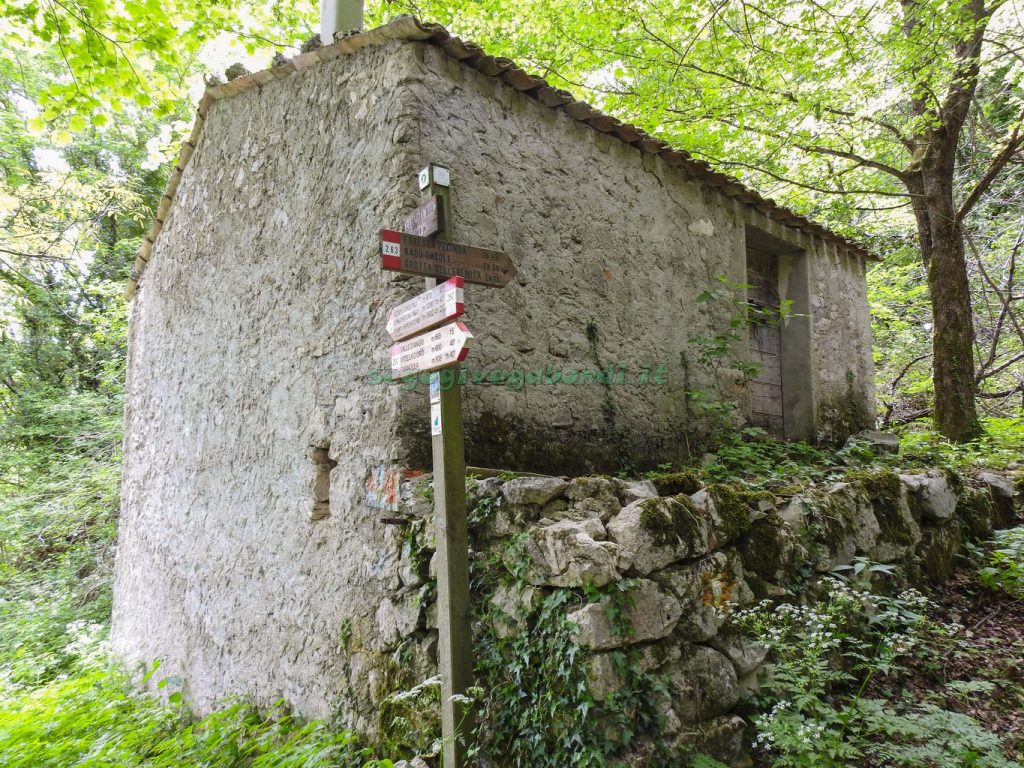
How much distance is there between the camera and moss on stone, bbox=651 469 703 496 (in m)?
3.07

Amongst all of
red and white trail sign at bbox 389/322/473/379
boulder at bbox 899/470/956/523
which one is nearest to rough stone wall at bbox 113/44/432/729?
red and white trail sign at bbox 389/322/473/379

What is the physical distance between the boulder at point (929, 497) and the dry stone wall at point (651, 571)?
1.99ft

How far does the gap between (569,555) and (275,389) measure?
2.53m

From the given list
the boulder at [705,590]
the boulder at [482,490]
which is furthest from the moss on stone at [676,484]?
the boulder at [482,490]

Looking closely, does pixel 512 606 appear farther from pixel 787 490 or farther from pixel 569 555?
pixel 787 490

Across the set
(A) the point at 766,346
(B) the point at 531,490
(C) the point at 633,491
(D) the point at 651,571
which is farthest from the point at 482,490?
(A) the point at 766,346

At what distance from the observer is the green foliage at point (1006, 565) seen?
3.66 metres

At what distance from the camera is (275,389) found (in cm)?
406

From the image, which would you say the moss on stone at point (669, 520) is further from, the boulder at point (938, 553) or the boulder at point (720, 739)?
the boulder at point (938, 553)

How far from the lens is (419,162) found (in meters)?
3.33

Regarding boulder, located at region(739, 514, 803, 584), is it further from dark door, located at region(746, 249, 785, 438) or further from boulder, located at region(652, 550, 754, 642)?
dark door, located at region(746, 249, 785, 438)

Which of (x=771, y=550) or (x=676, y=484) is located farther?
(x=676, y=484)

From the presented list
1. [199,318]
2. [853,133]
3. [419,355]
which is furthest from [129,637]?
[853,133]

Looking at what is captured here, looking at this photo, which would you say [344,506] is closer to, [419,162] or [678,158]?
[419,162]
